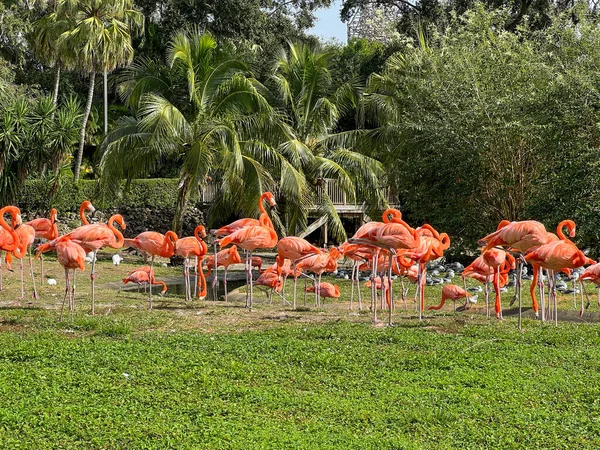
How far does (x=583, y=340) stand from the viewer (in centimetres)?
761

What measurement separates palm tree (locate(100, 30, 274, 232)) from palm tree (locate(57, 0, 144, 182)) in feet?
8.73

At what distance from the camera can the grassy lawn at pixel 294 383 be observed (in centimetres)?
495

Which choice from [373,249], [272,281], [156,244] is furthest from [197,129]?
[373,249]

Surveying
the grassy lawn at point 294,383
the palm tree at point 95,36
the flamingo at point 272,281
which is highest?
the palm tree at point 95,36

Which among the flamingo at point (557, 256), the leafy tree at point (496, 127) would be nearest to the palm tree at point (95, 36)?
the leafy tree at point (496, 127)

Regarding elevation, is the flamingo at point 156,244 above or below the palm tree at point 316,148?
below

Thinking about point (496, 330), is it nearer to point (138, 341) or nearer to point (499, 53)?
point (138, 341)

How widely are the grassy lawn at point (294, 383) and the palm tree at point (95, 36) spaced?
16274 mm

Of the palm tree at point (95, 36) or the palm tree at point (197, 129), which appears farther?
the palm tree at point (95, 36)

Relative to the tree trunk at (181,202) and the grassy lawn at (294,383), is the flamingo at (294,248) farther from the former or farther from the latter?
the tree trunk at (181,202)

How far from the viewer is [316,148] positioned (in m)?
22.7

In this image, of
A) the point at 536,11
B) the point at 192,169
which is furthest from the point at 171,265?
the point at 536,11

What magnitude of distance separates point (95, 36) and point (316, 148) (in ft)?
25.1

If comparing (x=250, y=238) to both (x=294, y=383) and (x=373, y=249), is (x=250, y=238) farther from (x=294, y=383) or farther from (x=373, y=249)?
(x=294, y=383)
